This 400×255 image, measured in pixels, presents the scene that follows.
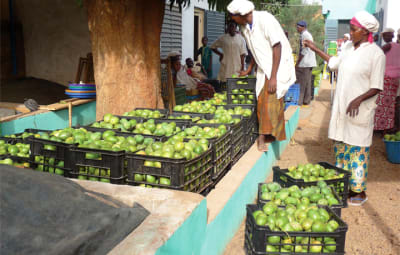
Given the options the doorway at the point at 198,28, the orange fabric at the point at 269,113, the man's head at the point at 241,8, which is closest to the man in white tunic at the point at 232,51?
the doorway at the point at 198,28

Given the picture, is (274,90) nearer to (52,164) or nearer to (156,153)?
(156,153)

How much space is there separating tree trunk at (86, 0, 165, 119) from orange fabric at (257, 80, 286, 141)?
5.23 feet

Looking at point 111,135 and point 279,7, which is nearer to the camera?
point 111,135

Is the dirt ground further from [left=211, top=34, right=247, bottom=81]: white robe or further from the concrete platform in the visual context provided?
[left=211, top=34, right=247, bottom=81]: white robe

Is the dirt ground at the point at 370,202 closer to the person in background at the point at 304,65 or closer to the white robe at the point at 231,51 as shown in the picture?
the person in background at the point at 304,65

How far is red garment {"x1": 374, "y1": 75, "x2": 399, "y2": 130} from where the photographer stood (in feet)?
25.9

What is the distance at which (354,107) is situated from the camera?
4316mm

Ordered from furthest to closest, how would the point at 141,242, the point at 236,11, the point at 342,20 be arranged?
the point at 342,20
the point at 236,11
the point at 141,242

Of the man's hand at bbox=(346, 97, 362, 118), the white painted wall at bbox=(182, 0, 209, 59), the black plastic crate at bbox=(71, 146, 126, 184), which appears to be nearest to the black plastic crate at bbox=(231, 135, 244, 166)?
the man's hand at bbox=(346, 97, 362, 118)

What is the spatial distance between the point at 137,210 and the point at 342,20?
1150 inches

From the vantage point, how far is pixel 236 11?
487 centimetres

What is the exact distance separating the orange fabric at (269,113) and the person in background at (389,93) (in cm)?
344

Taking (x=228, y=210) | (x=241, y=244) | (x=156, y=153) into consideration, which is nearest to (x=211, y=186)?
(x=228, y=210)

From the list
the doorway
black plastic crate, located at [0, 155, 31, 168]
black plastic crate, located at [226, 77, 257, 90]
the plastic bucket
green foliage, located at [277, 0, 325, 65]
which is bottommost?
the plastic bucket
